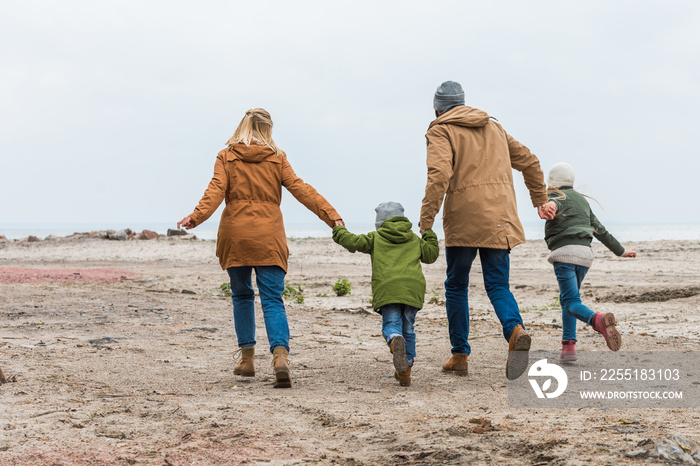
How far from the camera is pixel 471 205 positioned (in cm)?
516

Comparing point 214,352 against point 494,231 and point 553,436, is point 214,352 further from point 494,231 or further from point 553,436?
point 553,436

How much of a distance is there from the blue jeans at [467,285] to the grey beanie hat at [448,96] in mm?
1212

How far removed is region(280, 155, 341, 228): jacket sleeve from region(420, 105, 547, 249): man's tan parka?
2.70 ft

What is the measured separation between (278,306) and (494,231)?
184cm

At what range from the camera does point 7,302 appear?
383 inches

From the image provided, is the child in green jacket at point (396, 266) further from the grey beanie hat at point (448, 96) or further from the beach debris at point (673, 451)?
the beach debris at point (673, 451)

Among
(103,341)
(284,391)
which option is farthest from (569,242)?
(103,341)

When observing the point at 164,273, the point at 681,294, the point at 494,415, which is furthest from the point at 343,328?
the point at 164,273

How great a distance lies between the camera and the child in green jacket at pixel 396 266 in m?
5.06

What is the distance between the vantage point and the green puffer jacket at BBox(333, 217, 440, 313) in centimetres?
507

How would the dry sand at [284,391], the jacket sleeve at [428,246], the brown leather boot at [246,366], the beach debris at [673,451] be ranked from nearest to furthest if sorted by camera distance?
the beach debris at [673,451], the dry sand at [284,391], the jacket sleeve at [428,246], the brown leather boot at [246,366]

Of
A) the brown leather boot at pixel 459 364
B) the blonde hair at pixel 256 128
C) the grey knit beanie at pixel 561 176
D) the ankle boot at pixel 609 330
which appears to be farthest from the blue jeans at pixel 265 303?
the grey knit beanie at pixel 561 176

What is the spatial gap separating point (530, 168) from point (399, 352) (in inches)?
80.2

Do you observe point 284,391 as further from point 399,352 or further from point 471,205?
point 471,205
